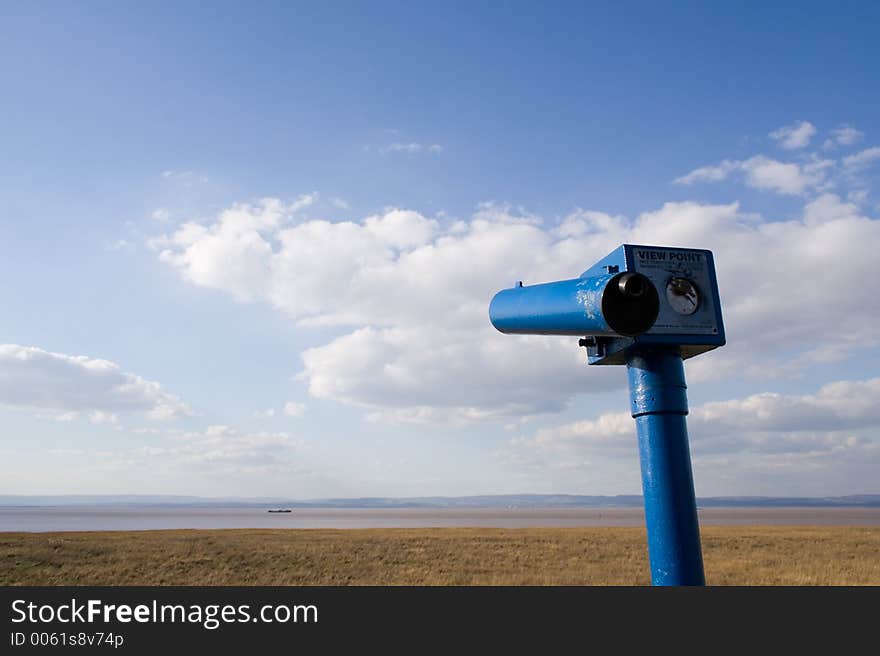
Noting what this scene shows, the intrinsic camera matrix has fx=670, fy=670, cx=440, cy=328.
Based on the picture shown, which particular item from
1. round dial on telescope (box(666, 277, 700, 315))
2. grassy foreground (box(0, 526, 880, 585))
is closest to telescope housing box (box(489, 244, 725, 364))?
round dial on telescope (box(666, 277, 700, 315))

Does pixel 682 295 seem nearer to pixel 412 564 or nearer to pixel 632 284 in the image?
pixel 632 284

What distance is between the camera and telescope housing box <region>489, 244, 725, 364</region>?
4137mm

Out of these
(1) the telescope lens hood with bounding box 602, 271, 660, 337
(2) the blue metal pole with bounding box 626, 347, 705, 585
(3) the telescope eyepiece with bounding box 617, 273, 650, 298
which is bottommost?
(2) the blue metal pole with bounding box 626, 347, 705, 585

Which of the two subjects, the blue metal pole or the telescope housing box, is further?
the blue metal pole

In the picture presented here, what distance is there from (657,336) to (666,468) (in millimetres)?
886

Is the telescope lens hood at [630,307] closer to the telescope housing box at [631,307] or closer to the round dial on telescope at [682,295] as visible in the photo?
the telescope housing box at [631,307]

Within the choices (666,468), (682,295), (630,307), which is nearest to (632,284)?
(630,307)

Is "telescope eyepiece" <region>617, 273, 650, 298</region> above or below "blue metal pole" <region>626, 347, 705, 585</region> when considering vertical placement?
above

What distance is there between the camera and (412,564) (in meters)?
22.8

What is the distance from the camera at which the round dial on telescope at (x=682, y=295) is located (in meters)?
4.71

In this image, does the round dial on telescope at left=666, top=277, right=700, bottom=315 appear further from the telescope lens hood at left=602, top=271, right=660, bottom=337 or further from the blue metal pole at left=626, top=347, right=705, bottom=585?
the telescope lens hood at left=602, top=271, right=660, bottom=337

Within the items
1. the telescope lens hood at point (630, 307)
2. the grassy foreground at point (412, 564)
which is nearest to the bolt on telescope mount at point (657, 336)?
the telescope lens hood at point (630, 307)
